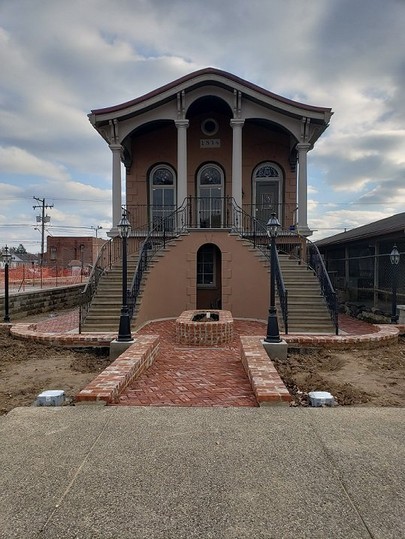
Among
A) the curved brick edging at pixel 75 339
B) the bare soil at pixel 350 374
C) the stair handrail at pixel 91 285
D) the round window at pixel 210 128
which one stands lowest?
the bare soil at pixel 350 374

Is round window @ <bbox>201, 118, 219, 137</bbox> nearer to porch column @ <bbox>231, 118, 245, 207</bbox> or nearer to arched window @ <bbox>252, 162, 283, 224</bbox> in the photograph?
porch column @ <bbox>231, 118, 245, 207</bbox>

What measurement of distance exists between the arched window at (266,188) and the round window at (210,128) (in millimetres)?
2210

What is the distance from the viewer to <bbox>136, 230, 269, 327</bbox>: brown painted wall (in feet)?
35.6

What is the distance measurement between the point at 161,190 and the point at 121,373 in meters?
10.7

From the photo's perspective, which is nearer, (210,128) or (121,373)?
(121,373)

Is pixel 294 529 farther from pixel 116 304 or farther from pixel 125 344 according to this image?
pixel 116 304

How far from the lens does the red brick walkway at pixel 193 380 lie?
14.9 ft

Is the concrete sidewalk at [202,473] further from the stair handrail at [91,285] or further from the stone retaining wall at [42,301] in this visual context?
the stone retaining wall at [42,301]

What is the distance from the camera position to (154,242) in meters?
12.7

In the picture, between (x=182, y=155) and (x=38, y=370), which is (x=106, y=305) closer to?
(x=38, y=370)

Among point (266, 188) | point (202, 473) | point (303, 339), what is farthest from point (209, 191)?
point (202, 473)

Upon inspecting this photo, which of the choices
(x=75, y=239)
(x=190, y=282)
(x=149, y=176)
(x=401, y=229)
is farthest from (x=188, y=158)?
(x=75, y=239)

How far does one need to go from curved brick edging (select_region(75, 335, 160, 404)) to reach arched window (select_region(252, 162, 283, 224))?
28.8ft

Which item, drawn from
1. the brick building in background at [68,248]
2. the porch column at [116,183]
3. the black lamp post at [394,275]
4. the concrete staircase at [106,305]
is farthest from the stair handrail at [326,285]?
the brick building in background at [68,248]
